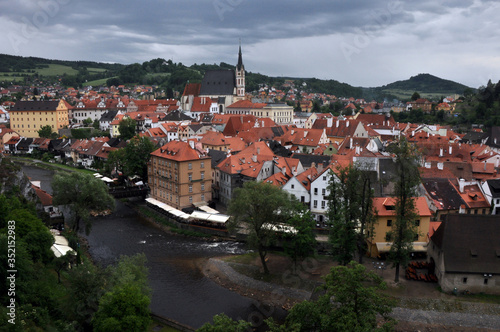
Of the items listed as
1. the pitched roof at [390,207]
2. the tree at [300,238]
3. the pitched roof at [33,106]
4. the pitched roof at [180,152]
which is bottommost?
the tree at [300,238]

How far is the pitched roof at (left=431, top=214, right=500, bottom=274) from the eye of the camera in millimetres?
24953

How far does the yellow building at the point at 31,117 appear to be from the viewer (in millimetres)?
94375

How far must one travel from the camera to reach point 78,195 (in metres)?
34.6

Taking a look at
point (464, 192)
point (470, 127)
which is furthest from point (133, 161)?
point (470, 127)

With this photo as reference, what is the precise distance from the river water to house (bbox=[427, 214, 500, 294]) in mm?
11844

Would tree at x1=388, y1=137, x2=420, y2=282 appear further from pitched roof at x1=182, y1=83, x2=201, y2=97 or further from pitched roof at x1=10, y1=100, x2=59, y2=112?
pitched roof at x1=182, y1=83, x2=201, y2=97

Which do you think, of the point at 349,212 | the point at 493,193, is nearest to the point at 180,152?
the point at 349,212

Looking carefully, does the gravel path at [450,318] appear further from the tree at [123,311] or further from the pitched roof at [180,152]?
the pitched roof at [180,152]

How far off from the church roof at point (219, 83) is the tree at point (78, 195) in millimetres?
82373

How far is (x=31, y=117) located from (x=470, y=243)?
94923mm

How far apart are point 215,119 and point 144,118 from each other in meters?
15.8

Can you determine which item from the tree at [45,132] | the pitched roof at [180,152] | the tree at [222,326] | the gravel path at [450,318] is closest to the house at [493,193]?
the gravel path at [450,318]

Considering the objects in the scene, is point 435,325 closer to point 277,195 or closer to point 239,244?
point 277,195

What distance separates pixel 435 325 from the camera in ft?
73.4
